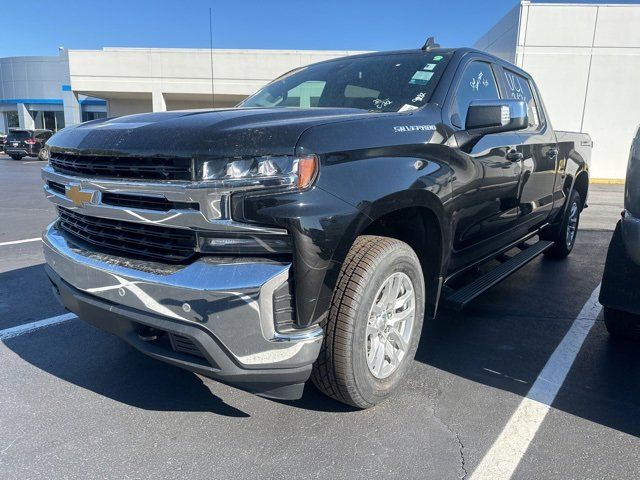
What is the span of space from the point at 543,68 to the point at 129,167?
17.3 metres

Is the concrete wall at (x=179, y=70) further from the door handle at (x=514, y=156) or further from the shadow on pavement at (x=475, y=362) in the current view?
the shadow on pavement at (x=475, y=362)

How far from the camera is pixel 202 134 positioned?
6.89ft

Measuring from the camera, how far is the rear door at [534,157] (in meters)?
4.11

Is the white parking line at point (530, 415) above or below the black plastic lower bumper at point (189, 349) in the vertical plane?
below

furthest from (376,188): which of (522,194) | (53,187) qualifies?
(522,194)

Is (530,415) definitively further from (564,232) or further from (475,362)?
(564,232)

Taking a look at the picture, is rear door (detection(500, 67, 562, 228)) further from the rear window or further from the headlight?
the rear window

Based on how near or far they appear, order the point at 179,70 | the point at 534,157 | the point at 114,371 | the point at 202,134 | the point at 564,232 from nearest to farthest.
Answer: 1. the point at 202,134
2. the point at 114,371
3. the point at 534,157
4. the point at 564,232
5. the point at 179,70

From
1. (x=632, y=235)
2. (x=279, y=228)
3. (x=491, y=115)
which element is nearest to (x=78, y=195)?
(x=279, y=228)

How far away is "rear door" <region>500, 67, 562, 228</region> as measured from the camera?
411cm

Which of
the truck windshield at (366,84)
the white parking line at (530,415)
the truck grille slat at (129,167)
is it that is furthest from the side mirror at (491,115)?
the truck grille slat at (129,167)

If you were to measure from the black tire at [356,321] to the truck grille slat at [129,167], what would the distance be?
0.85m

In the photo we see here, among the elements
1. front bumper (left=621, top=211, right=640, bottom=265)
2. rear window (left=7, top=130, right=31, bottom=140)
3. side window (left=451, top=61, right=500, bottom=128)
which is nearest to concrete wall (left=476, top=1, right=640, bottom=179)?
side window (left=451, top=61, right=500, bottom=128)

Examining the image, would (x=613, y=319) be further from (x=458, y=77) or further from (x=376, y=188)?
(x=376, y=188)
